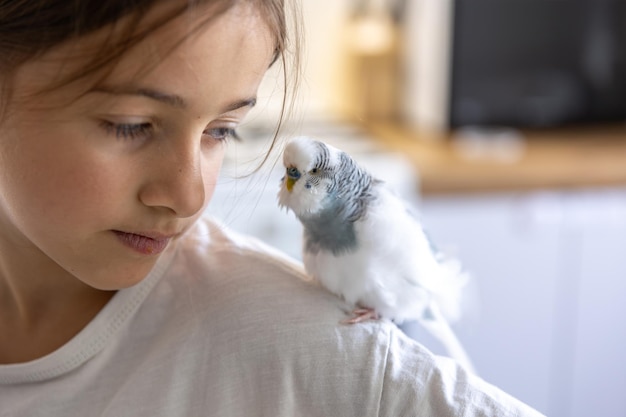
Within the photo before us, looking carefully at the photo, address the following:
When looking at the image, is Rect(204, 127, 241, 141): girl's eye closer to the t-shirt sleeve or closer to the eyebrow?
the eyebrow

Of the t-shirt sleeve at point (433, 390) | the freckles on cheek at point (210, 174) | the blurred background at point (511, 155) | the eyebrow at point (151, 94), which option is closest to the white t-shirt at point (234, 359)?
the t-shirt sleeve at point (433, 390)

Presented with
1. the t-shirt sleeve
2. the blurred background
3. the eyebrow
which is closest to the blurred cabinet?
the blurred background

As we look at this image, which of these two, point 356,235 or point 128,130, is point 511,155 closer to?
point 356,235

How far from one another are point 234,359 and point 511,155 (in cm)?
146

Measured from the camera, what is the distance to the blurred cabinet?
1.90 m

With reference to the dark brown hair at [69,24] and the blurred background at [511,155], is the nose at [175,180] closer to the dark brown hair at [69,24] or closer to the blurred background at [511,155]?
the dark brown hair at [69,24]

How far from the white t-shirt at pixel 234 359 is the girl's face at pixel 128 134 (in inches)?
4.7

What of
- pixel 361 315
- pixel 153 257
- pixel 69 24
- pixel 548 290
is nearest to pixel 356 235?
pixel 361 315

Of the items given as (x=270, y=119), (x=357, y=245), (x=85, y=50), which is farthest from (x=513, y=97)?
(x=85, y=50)

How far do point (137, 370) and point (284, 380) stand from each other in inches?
5.8

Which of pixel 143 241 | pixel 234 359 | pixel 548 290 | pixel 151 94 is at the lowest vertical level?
pixel 548 290

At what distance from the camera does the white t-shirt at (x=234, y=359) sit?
64 cm

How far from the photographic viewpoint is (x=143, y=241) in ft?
2.14

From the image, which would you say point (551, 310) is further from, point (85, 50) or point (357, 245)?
point (85, 50)
